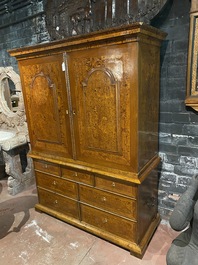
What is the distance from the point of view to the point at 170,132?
6.65ft

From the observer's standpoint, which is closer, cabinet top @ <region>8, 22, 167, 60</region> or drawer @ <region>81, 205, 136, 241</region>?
cabinet top @ <region>8, 22, 167, 60</region>

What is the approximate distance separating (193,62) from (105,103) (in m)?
0.85

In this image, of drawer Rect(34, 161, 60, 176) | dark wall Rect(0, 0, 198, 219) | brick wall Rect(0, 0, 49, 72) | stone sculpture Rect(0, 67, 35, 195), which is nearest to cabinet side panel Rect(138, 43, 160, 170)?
dark wall Rect(0, 0, 198, 219)

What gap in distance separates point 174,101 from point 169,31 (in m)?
0.64

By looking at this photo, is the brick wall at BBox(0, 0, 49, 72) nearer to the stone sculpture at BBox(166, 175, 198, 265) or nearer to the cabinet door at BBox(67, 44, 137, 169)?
the cabinet door at BBox(67, 44, 137, 169)

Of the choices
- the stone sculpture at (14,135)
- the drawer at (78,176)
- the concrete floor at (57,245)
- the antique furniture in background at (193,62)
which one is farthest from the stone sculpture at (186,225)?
the stone sculpture at (14,135)

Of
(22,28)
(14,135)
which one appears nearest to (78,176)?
(14,135)

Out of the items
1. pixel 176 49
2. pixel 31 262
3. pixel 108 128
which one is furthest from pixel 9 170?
pixel 176 49

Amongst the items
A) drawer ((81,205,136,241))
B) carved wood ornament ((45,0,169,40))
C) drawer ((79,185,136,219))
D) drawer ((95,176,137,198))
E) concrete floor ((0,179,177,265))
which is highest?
carved wood ornament ((45,0,169,40))

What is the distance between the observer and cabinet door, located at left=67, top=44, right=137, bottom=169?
155 centimetres

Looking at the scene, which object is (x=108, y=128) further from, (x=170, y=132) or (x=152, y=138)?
(x=170, y=132)

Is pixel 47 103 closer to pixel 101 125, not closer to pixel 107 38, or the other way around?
Result: pixel 101 125

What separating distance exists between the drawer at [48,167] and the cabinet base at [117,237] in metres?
0.51

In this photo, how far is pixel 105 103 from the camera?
1700 millimetres
